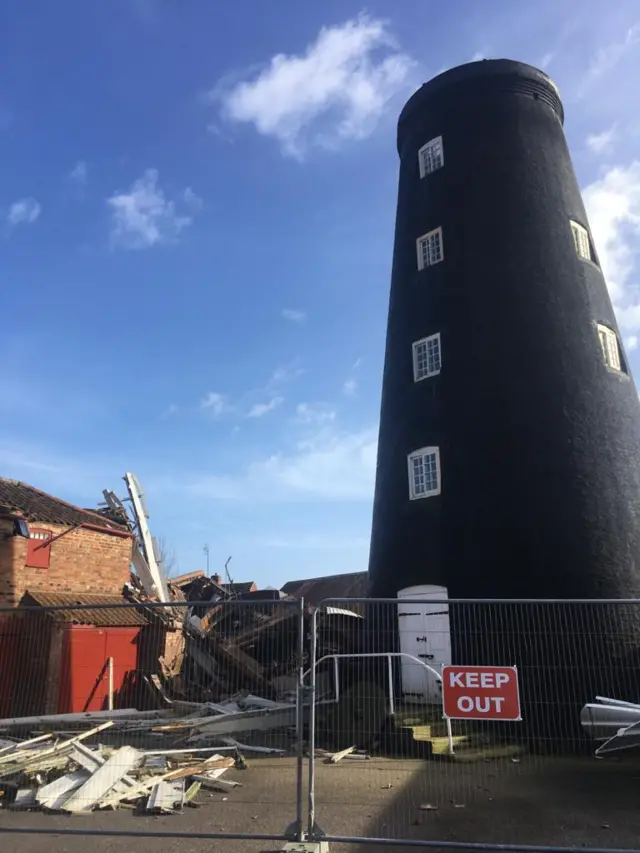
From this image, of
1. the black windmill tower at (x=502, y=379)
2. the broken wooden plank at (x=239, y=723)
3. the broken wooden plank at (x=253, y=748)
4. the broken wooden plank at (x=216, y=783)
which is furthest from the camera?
the black windmill tower at (x=502, y=379)

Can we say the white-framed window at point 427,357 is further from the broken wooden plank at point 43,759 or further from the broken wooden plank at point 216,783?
the broken wooden plank at point 43,759

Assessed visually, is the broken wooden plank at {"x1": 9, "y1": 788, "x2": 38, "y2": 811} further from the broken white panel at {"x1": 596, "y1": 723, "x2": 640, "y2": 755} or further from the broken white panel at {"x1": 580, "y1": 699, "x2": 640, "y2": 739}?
the broken white panel at {"x1": 580, "y1": 699, "x2": 640, "y2": 739}

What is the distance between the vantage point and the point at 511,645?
11.4m

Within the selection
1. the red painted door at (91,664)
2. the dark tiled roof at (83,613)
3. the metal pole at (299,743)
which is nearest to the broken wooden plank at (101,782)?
the metal pole at (299,743)

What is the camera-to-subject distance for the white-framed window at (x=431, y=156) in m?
19.3

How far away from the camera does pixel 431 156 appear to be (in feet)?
64.4

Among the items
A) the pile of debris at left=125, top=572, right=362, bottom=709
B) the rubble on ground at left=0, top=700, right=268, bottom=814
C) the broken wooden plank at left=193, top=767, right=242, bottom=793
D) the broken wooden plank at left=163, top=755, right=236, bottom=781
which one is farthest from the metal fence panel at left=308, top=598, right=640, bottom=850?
the rubble on ground at left=0, top=700, right=268, bottom=814

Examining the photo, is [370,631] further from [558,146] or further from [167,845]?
[558,146]

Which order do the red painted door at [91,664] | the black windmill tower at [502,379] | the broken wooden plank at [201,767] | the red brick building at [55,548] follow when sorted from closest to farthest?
the broken wooden plank at [201,767] → the black windmill tower at [502,379] → the red painted door at [91,664] → the red brick building at [55,548]

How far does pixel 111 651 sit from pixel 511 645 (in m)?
11.5

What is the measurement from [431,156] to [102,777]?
17.5 m

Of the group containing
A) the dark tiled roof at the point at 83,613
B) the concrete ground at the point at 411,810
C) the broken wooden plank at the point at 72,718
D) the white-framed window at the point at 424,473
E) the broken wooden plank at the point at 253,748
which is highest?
the white-framed window at the point at 424,473

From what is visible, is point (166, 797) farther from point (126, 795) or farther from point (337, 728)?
point (337, 728)

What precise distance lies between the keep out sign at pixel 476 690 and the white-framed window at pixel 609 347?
11.6m
